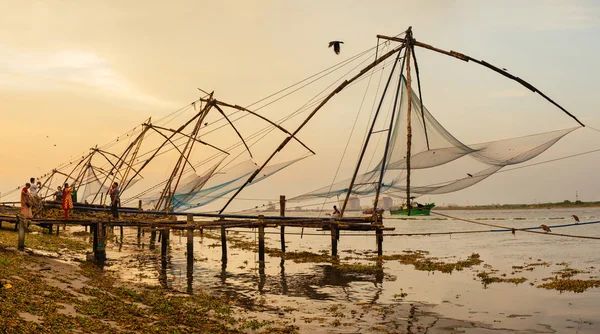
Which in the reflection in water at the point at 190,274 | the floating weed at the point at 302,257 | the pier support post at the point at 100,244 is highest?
the pier support post at the point at 100,244

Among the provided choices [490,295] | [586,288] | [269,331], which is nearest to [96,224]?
[269,331]

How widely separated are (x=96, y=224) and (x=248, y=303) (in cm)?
963

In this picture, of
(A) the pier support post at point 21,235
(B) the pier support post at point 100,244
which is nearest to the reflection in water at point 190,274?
(B) the pier support post at point 100,244

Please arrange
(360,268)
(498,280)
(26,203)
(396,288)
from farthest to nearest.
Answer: (360,268), (26,203), (498,280), (396,288)

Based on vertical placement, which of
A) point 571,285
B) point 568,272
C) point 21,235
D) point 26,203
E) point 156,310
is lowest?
point 568,272

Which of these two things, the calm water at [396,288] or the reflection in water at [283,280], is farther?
the reflection in water at [283,280]

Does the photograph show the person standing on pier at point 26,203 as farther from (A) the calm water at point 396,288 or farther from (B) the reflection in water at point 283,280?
(B) the reflection in water at point 283,280

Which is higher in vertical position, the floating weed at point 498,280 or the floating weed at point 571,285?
the floating weed at point 571,285

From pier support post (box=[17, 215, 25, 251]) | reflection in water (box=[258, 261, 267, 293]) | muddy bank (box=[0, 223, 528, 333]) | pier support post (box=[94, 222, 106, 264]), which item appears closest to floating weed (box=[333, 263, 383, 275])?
reflection in water (box=[258, 261, 267, 293])

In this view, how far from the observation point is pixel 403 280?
17.4 metres

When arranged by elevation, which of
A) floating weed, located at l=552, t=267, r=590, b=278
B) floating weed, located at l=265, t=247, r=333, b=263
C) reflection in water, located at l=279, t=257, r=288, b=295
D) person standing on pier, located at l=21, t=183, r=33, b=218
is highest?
person standing on pier, located at l=21, t=183, r=33, b=218

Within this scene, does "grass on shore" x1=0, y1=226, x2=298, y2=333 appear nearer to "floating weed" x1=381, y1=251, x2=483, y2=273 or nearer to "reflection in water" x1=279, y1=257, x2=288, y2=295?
"reflection in water" x1=279, y1=257, x2=288, y2=295

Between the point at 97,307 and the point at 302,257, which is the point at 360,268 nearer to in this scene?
the point at 302,257

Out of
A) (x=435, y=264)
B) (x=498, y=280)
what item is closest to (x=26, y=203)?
(x=435, y=264)
